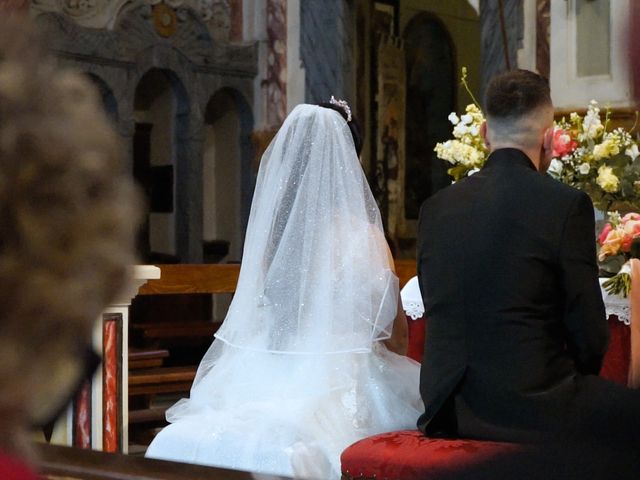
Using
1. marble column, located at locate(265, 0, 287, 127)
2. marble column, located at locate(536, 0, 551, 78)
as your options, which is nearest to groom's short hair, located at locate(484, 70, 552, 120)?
marble column, located at locate(536, 0, 551, 78)

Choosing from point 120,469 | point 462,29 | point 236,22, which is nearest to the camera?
point 120,469

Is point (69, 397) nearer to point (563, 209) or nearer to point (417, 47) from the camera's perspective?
point (563, 209)

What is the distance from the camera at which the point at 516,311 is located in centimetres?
309

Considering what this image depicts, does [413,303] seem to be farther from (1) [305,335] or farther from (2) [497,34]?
(2) [497,34]

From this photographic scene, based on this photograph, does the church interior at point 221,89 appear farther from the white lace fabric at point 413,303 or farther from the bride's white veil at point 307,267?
the bride's white veil at point 307,267

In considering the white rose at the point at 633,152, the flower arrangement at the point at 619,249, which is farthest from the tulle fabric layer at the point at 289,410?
the white rose at the point at 633,152

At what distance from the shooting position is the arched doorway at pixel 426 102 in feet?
56.4

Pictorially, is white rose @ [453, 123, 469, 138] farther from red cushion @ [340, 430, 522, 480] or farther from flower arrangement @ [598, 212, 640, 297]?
red cushion @ [340, 430, 522, 480]

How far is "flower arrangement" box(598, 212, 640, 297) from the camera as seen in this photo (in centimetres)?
412

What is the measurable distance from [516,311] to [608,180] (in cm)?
149

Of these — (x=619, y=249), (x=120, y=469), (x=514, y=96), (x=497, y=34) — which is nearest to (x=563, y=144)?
(x=619, y=249)

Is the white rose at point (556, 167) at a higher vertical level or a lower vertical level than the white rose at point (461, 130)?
lower

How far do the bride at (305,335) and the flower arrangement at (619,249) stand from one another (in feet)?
2.42

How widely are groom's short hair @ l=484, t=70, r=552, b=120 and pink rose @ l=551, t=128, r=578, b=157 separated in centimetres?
118
